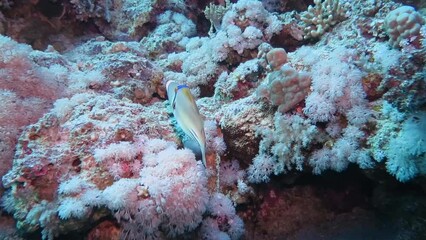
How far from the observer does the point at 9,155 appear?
2785 millimetres

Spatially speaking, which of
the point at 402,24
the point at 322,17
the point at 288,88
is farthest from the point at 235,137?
the point at 322,17

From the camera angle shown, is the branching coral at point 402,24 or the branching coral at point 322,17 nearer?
the branching coral at point 402,24

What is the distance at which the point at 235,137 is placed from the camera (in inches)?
125

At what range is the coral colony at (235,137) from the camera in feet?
7.54

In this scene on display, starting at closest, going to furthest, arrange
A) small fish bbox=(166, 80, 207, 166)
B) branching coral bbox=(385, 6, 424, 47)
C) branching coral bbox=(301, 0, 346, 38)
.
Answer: small fish bbox=(166, 80, 207, 166) < branching coral bbox=(385, 6, 424, 47) < branching coral bbox=(301, 0, 346, 38)

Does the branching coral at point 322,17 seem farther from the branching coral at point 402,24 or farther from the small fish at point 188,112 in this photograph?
the small fish at point 188,112

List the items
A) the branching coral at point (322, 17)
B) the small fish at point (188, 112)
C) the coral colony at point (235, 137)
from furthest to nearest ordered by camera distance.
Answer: the branching coral at point (322, 17) → the coral colony at point (235, 137) → the small fish at point (188, 112)

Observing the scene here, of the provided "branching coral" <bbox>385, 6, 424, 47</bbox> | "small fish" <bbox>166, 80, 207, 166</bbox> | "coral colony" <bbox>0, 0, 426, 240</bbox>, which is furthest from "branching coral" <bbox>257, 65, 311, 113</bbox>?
"small fish" <bbox>166, 80, 207, 166</bbox>

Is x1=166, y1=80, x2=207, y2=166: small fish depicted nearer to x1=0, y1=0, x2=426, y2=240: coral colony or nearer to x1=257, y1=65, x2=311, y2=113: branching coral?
x1=0, y1=0, x2=426, y2=240: coral colony

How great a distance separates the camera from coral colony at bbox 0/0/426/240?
7.54 ft

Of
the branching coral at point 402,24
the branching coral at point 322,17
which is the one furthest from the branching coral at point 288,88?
the branching coral at point 322,17

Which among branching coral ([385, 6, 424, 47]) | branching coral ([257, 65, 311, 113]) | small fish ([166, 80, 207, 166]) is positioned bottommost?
branching coral ([385, 6, 424, 47])

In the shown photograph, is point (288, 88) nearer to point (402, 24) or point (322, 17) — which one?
point (402, 24)

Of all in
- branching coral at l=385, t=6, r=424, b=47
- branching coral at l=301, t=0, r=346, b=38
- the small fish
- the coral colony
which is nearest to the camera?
the small fish
